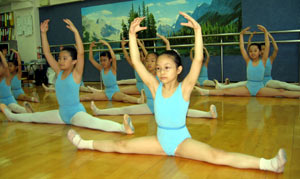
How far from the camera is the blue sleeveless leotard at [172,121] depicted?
1.54 metres

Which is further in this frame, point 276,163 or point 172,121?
point 172,121

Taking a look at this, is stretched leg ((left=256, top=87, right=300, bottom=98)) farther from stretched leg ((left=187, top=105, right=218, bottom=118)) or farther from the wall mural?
the wall mural

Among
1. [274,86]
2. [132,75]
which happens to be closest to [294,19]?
→ [274,86]

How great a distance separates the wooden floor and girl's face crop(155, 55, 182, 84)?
1.49ft

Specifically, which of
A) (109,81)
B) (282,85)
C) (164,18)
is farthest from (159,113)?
(164,18)

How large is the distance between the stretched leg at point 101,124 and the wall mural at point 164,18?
4.19 meters

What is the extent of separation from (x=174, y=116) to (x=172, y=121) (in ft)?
0.10

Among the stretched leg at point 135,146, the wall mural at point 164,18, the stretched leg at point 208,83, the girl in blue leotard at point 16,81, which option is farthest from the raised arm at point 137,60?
the wall mural at point 164,18

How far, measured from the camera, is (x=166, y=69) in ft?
5.16

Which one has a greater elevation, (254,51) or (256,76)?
(254,51)

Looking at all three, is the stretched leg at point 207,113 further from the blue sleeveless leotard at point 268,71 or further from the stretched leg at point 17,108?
the blue sleeveless leotard at point 268,71

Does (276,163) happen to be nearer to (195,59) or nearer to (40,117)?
(195,59)

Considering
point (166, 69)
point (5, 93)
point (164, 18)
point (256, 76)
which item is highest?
point (164, 18)

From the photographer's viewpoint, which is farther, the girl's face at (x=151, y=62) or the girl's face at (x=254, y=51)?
the girl's face at (x=254, y=51)
